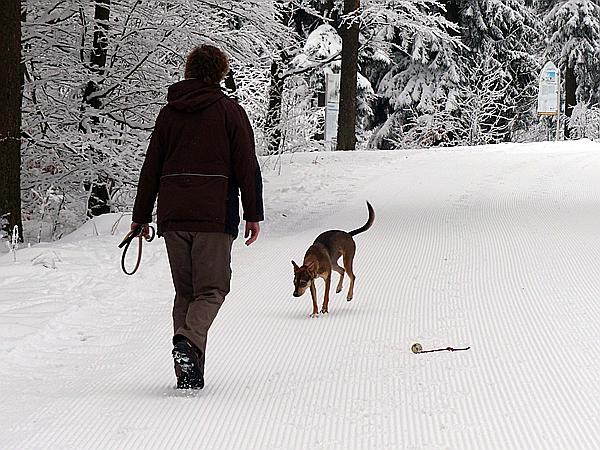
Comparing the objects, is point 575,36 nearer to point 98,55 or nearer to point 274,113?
point 274,113

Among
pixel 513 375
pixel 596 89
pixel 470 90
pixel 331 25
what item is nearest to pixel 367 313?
pixel 513 375

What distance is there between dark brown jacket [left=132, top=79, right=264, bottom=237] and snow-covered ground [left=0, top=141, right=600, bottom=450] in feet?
3.43

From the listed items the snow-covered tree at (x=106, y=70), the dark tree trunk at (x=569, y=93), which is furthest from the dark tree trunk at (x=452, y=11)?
the snow-covered tree at (x=106, y=70)

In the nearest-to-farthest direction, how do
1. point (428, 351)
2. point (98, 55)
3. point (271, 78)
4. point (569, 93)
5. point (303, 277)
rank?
1. point (428, 351)
2. point (303, 277)
3. point (98, 55)
4. point (271, 78)
5. point (569, 93)

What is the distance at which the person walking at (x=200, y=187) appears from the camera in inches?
223

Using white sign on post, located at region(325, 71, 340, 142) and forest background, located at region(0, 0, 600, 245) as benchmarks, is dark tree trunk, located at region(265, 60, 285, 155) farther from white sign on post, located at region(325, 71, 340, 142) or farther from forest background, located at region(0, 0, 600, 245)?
white sign on post, located at region(325, 71, 340, 142)

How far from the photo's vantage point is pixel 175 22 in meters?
13.7

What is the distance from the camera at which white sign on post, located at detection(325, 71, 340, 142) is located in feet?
76.2

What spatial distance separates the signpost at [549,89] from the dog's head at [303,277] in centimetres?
2231

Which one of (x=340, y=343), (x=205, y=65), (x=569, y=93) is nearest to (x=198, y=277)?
(x=205, y=65)

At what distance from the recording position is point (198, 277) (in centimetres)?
574

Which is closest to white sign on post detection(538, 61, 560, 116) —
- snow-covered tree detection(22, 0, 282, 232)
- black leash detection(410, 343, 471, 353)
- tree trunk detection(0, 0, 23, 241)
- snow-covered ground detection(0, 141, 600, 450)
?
snow-covered ground detection(0, 141, 600, 450)

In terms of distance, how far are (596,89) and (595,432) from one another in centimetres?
3775

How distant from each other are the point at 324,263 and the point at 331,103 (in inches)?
623
